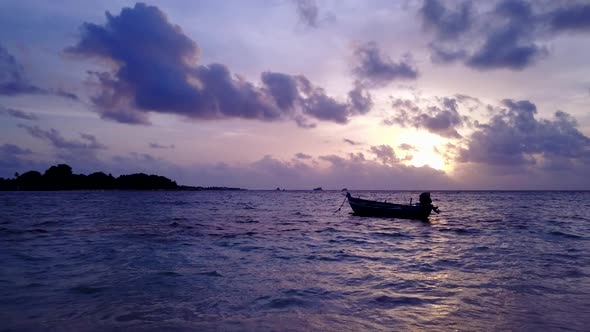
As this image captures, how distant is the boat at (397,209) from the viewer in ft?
139

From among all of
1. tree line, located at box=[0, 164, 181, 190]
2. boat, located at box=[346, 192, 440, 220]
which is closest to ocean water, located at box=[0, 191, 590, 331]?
boat, located at box=[346, 192, 440, 220]

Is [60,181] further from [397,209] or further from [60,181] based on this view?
[397,209]

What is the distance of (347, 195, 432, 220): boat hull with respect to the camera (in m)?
42.3

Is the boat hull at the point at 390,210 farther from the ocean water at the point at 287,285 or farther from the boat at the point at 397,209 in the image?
the ocean water at the point at 287,285

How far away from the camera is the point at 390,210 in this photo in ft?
145

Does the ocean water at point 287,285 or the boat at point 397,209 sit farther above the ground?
the boat at point 397,209

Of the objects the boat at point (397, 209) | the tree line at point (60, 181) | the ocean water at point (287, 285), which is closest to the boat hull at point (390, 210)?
the boat at point (397, 209)

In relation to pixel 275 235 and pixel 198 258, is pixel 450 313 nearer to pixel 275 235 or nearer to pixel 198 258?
pixel 198 258

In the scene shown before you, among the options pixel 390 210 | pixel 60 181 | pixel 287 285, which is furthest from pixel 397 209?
pixel 60 181

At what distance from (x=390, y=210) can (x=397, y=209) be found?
38.4 inches

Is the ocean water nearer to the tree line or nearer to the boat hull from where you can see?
the boat hull

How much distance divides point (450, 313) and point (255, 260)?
9404mm

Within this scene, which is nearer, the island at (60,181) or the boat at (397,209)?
the boat at (397,209)

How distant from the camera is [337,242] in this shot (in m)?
23.8
